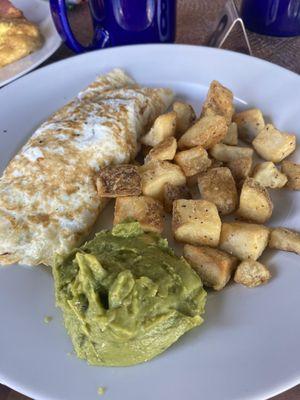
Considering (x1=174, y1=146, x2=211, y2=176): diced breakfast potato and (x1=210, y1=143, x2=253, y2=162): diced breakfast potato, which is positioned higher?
(x1=174, y1=146, x2=211, y2=176): diced breakfast potato

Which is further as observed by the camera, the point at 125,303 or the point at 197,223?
the point at 197,223

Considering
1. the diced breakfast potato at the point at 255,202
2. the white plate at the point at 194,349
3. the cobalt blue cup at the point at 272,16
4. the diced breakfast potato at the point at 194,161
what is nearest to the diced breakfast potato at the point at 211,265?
the white plate at the point at 194,349

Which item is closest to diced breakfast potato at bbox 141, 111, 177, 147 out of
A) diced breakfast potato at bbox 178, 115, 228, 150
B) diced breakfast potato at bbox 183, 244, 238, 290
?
diced breakfast potato at bbox 178, 115, 228, 150

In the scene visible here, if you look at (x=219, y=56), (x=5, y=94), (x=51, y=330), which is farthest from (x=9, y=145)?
(x=219, y=56)

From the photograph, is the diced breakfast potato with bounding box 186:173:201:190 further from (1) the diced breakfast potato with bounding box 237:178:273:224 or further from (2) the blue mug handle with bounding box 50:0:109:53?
(2) the blue mug handle with bounding box 50:0:109:53

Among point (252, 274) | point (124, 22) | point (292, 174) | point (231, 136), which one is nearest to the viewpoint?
point (252, 274)

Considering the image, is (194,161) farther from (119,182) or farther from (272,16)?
(272,16)

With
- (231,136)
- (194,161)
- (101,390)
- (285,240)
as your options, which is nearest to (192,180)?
(194,161)

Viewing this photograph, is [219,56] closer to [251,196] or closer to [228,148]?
[228,148]
